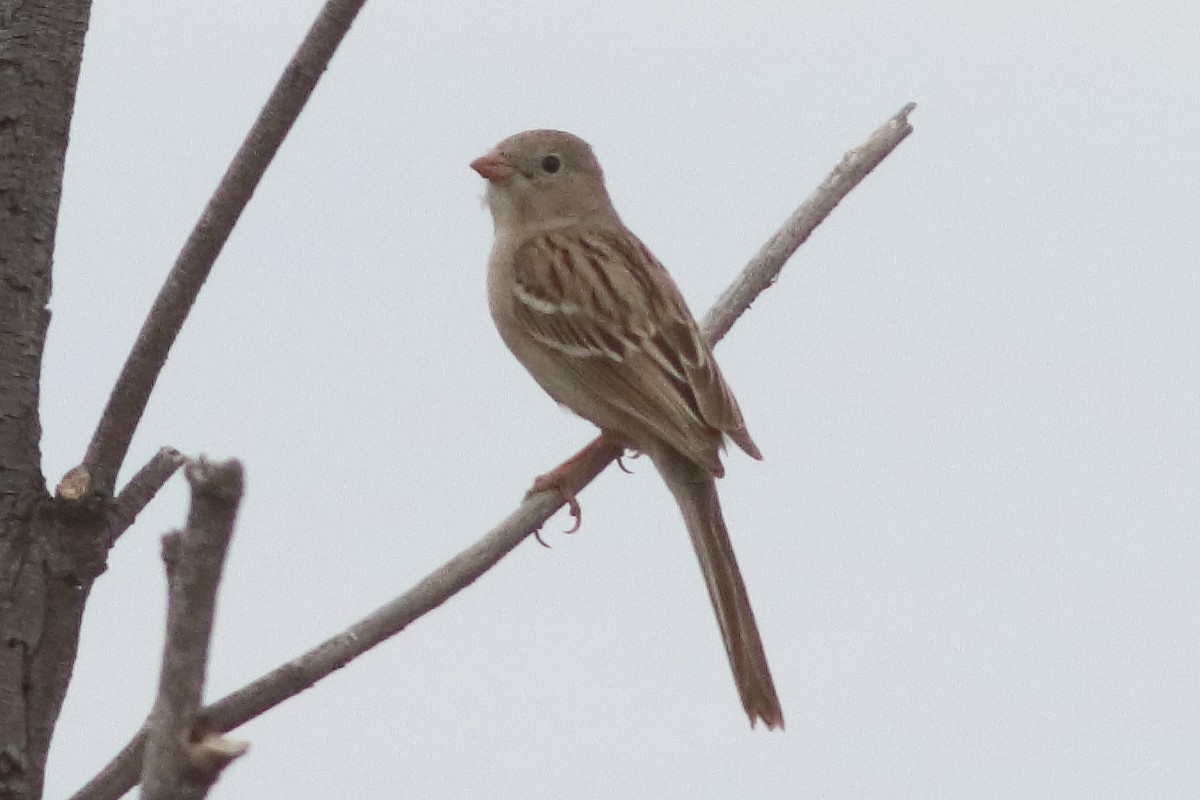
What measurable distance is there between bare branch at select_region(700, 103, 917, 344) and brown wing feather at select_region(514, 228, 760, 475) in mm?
465

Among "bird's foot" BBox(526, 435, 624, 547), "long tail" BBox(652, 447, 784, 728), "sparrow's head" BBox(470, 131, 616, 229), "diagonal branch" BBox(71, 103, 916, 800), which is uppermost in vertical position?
"sparrow's head" BBox(470, 131, 616, 229)

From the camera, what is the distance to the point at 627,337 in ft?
21.8

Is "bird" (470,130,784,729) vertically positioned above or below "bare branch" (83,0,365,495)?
above

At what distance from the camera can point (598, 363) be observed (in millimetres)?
6621

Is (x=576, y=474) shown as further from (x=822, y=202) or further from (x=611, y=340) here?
(x=822, y=202)

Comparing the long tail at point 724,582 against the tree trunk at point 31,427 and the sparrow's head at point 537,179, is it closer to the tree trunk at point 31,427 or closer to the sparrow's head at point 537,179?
the sparrow's head at point 537,179

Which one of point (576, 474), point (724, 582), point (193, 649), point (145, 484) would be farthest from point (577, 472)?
point (193, 649)

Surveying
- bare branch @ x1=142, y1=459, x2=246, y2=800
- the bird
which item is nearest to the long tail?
the bird

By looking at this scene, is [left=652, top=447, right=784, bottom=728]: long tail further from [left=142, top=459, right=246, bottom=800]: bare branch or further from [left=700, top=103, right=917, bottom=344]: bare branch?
[left=142, top=459, right=246, bottom=800]: bare branch

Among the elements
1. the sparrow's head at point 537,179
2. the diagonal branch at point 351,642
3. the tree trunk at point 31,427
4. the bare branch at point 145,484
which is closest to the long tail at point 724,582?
the diagonal branch at point 351,642

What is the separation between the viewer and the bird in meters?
5.86

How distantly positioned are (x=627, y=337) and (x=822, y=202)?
45.9 inches

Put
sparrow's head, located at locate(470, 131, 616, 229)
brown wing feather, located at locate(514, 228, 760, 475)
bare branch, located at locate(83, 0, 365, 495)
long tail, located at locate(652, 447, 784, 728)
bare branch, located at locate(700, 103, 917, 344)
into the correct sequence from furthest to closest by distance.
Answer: sparrow's head, located at locate(470, 131, 616, 229) < brown wing feather, located at locate(514, 228, 760, 475) < bare branch, located at locate(700, 103, 917, 344) < long tail, located at locate(652, 447, 784, 728) < bare branch, located at locate(83, 0, 365, 495)

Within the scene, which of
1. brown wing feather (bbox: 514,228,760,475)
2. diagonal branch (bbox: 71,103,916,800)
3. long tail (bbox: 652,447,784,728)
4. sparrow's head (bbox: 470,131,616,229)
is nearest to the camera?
diagonal branch (bbox: 71,103,916,800)
